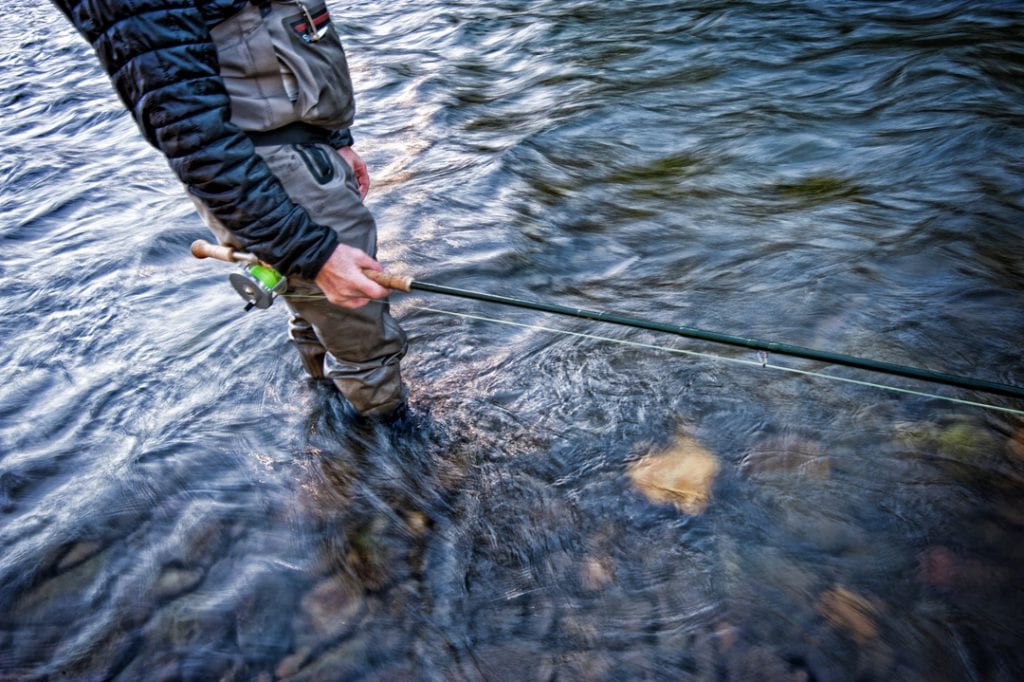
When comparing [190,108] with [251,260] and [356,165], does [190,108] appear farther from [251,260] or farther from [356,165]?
[356,165]

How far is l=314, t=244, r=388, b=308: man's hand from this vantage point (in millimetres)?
2906

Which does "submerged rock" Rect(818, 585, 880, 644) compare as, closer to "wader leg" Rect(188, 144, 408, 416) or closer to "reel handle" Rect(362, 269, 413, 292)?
"reel handle" Rect(362, 269, 413, 292)

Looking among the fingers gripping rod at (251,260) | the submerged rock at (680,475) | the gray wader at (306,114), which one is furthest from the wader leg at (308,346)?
the submerged rock at (680,475)

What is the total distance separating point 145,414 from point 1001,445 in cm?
422

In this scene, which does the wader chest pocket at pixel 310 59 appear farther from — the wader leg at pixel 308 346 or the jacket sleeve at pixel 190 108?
the wader leg at pixel 308 346

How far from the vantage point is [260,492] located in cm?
394

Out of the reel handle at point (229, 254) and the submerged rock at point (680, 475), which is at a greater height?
the reel handle at point (229, 254)

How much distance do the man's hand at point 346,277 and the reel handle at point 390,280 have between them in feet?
0.06

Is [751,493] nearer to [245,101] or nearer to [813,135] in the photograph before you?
[245,101]

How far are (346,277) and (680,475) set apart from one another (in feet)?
5.56

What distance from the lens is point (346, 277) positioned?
2912mm

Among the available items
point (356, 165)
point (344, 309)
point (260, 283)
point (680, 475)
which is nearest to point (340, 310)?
point (344, 309)

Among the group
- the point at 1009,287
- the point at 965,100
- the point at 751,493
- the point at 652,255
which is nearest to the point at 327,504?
the point at 751,493

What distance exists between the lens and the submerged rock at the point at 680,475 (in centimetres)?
349
